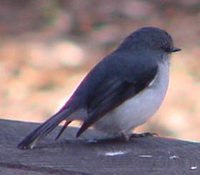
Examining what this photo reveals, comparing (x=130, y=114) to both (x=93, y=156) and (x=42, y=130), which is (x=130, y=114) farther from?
(x=93, y=156)

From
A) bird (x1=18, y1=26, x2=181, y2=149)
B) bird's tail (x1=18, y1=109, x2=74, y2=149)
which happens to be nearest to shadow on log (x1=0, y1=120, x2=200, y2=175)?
bird's tail (x1=18, y1=109, x2=74, y2=149)

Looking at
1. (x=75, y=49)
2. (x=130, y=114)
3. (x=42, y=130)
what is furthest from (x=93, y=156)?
(x=75, y=49)

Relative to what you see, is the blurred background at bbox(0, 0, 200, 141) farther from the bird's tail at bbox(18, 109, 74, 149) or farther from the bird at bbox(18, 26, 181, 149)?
the bird's tail at bbox(18, 109, 74, 149)

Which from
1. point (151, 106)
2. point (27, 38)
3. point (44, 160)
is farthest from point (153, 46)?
point (27, 38)

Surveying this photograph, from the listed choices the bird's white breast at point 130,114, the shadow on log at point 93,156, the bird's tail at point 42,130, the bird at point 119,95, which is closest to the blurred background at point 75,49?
the bird at point 119,95

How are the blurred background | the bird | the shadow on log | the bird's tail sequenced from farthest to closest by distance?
the blurred background < the bird < the bird's tail < the shadow on log

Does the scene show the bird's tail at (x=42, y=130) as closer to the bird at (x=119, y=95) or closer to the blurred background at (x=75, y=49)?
the bird at (x=119, y=95)
